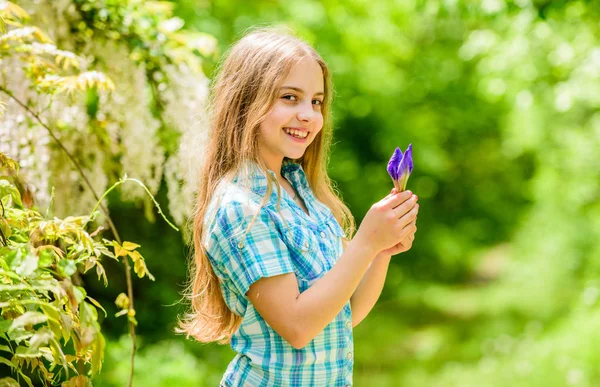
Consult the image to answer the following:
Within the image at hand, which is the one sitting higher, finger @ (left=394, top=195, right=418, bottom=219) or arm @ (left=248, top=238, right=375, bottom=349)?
finger @ (left=394, top=195, right=418, bottom=219)

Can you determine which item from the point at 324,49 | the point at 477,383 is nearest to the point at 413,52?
the point at 324,49

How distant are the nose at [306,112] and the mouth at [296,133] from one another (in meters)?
0.03

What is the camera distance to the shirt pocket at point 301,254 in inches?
62.5

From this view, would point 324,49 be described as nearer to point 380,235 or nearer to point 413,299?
point 413,299

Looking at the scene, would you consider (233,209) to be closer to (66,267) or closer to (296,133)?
(296,133)

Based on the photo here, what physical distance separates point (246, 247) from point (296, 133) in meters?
0.32

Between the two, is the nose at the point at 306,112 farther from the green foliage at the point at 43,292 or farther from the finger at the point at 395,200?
the green foliage at the point at 43,292

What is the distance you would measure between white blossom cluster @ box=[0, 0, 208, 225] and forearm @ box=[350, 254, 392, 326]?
112 cm

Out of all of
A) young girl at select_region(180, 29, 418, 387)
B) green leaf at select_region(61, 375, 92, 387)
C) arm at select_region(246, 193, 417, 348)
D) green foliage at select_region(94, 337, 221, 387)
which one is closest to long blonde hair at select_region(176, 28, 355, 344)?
young girl at select_region(180, 29, 418, 387)

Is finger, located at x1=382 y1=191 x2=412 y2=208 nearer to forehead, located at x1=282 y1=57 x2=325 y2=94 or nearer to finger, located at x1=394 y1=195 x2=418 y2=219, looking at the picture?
finger, located at x1=394 y1=195 x2=418 y2=219

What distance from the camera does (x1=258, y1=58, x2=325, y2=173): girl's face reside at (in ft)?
5.50

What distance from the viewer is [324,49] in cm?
668

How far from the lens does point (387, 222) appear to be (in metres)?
1.51

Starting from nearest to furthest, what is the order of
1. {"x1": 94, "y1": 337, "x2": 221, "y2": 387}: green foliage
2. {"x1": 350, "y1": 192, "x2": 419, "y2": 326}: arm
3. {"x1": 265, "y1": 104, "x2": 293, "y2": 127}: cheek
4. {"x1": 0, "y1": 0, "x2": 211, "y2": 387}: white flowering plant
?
{"x1": 265, "y1": 104, "x2": 293, "y2": 127}: cheek, {"x1": 350, "y1": 192, "x2": 419, "y2": 326}: arm, {"x1": 0, "y1": 0, "x2": 211, "y2": 387}: white flowering plant, {"x1": 94, "y1": 337, "x2": 221, "y2": 387}: green foliage
